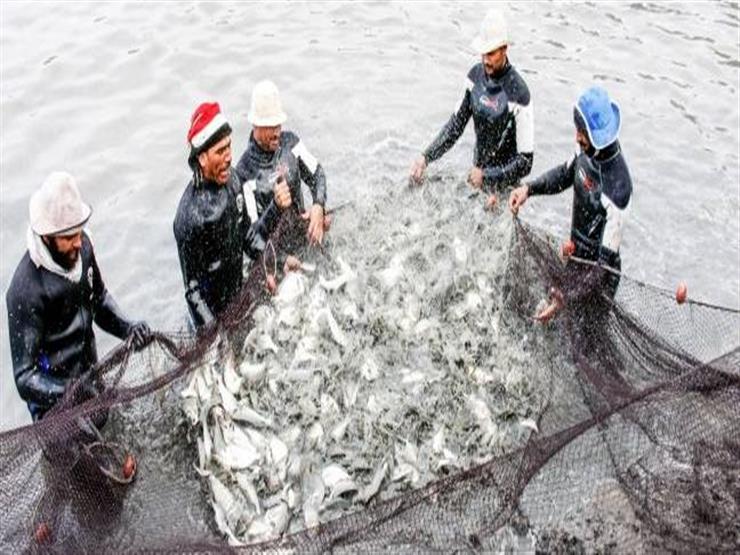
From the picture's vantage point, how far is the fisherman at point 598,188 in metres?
5.81

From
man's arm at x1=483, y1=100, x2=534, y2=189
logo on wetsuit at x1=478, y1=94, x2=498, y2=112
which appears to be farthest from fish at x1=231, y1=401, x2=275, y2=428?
logo on wetsuit at x1=478, y1=94, x2=498, y2=112

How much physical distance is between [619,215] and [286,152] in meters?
2.80

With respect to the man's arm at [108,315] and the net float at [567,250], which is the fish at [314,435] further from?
the net float at [567,250]

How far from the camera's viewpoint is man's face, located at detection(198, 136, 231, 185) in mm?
5652

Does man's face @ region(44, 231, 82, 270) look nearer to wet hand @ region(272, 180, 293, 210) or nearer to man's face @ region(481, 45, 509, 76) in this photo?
wet hand @ region(272, 180, 293, 210)

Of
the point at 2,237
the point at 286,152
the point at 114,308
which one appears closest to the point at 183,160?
the point at 2,237

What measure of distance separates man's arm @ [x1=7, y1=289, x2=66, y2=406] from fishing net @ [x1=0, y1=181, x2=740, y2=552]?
0.24 meters

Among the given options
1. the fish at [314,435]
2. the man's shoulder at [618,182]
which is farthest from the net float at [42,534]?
the man's shoulder at [618,182]

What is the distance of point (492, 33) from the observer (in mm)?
6926

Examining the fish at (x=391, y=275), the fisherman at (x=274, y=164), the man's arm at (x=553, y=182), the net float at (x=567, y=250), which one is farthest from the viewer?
the man's arm at (x=553, y=182)

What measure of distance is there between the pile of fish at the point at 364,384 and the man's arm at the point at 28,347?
95cm

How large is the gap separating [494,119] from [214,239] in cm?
299

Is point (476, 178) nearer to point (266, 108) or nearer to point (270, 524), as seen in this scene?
point (266, 108)

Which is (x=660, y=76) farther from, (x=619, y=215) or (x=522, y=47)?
(x=619, y=215)
